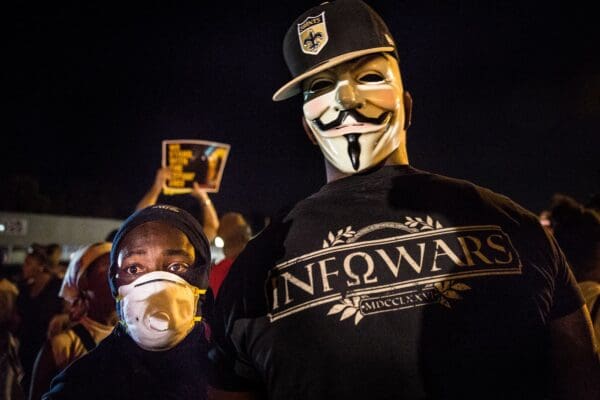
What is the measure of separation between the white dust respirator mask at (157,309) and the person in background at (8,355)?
1.63 metres

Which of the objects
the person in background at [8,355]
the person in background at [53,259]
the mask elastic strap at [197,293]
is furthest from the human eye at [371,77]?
the person in background at [53,259]

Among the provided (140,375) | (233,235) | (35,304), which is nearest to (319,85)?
(140,375)

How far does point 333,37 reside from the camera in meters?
1.99

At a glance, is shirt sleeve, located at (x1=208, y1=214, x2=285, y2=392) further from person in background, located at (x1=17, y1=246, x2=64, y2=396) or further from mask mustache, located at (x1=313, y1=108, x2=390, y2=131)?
person in background, located at (x1=17, y1=246, x2=64, y2=396)

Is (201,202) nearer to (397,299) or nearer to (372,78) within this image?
(372,78)

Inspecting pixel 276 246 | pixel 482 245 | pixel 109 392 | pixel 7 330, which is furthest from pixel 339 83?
pixel 7 330

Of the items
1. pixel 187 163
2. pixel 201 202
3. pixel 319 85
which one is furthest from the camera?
pixel 187 163

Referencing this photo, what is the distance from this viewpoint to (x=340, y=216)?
71.9 inches

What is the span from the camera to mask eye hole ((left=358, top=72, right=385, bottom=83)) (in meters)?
2.04

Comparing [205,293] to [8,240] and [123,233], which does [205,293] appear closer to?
[123,233]

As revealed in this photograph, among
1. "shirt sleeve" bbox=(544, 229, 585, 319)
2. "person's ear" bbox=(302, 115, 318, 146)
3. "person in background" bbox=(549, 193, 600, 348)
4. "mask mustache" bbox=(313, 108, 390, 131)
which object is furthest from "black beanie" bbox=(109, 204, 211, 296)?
"person in background" bbox=(549, 193, 600, 348)

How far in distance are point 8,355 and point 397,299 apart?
3075mm

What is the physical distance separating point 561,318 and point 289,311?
0.88 metres

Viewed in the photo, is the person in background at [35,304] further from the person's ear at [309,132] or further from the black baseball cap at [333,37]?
the black baseball cap at [333,37]
